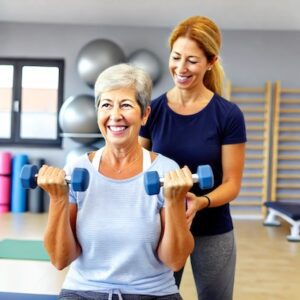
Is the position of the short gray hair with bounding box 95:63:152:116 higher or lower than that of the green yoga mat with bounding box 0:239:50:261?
higher

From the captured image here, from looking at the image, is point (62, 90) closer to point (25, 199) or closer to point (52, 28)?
point (52, 28)

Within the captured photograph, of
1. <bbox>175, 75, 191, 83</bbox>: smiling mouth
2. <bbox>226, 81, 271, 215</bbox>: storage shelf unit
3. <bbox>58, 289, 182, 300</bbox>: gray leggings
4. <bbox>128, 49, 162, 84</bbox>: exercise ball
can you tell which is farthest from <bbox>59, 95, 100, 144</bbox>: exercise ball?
<bbox>58, 289, 182, 300</bbox>: gray leggings

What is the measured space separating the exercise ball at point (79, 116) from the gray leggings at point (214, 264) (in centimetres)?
331

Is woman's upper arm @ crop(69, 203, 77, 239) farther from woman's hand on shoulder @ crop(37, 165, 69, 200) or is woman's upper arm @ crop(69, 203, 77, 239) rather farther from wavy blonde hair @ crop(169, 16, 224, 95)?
wavy blonde hair @ crop(169, 16, 224, 95)

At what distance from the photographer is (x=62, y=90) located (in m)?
5.34

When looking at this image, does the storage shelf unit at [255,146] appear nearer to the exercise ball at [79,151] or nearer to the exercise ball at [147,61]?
the exercise ball at [147,61]

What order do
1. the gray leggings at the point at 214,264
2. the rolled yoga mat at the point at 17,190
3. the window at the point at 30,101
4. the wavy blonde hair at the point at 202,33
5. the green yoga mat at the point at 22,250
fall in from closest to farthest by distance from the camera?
the wavy blonde hair at the point at 202,33 < the gray leggings at the point at 214,264 < the green yoga mat at the point at 22,250 < the rolled yoga mat at the point at 17,190 < the window at the point at 30,101

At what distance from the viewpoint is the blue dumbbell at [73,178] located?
3.37ft

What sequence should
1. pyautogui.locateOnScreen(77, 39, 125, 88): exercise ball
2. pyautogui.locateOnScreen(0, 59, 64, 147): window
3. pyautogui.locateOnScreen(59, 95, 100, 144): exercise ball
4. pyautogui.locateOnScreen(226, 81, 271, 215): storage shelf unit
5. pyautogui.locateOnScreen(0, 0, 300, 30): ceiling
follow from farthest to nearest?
pyautogui.locateOnScreen(0, 59, 64, 147): window < pyautogui.locateOnScreen(226, 81, 271, 215): storage shelf unit < pyautogui.locateOnScreen(77, 39, 125, 88): exercise ball < pyautogui.locateOnScreen(59, 95, 100, 144): exercise ball < pyautogui.locateOnScreen(0, 0, 300, 30): ceiling

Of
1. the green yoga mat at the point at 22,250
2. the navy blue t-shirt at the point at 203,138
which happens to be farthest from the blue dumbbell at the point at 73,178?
the green yoga mat at the point at 22,250

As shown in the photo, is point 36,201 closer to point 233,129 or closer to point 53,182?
point 233,129

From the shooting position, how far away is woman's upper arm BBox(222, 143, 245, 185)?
4.45 feet

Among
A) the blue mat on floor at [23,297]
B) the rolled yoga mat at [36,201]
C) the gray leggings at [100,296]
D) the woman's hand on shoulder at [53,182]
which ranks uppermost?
the woman's hand on shoulder at [53,182]

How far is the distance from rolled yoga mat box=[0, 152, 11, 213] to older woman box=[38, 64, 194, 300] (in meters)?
4.05
